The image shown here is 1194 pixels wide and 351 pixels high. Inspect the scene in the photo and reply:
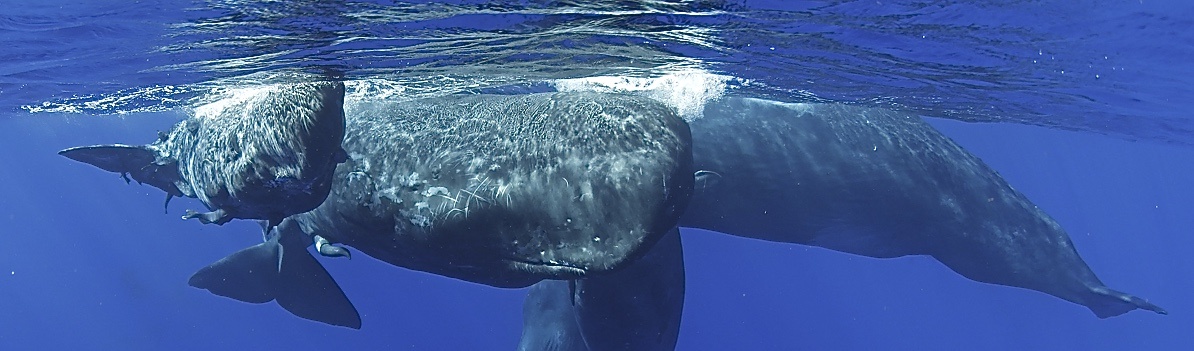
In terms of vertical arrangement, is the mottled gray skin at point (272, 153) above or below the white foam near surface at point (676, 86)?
above

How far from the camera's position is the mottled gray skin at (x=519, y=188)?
6.28m

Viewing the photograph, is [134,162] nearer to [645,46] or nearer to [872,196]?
[645,46]

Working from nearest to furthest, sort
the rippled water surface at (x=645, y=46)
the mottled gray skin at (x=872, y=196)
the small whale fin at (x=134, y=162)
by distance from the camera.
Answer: the rippled water surface at (x=645, y=46)
the small whale fin at (x=134, y=162)
the mottled gray skin at (x=872, y=196)

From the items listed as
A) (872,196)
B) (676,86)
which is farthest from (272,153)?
(676,86)

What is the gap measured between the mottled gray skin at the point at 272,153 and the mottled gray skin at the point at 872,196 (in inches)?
237

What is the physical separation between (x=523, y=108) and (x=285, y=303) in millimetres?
5085

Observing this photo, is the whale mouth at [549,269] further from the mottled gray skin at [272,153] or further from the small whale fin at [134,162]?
the small whale fin at [134,162]

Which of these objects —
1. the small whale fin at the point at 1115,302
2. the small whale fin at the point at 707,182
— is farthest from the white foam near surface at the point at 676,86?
the small whale fin at the point at 1115,302

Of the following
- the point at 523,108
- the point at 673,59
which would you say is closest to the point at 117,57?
the point at 523,108

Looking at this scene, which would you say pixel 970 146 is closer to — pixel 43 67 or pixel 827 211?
pixel 827 211

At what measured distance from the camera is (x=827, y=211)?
469 inches

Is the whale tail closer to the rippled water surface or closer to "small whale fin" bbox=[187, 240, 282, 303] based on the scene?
"small whale fin" bbox=[187, 240, 282, 303]

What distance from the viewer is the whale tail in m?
9.96

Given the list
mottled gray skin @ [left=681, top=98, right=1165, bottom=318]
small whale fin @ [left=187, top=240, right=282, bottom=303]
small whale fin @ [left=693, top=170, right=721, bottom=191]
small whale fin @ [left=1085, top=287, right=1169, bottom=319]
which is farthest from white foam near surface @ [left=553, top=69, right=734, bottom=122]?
small whale fin @ [left=1085, top=287, right=1169, bottom=319]
